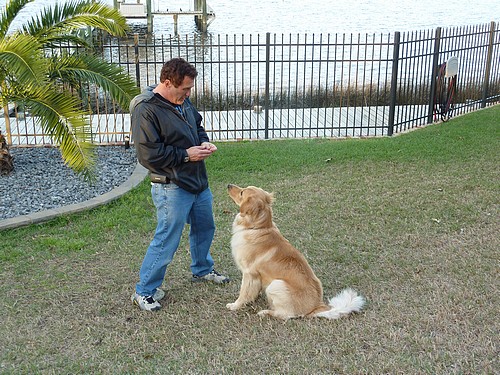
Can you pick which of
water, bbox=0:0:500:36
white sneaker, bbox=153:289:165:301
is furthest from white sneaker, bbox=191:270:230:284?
water, bbox=0:0:500:36

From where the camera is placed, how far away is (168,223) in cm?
468

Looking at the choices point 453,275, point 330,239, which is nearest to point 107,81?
point 330,239

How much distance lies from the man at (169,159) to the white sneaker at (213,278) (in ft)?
1.47

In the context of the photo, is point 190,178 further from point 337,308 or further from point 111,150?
point 111,150

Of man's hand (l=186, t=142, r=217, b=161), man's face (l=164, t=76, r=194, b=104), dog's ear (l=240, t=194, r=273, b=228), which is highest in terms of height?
man's face (l=164, t=76, r=194, b=104)

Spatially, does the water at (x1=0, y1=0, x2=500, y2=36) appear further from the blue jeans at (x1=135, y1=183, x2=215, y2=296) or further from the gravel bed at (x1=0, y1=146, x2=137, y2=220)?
the blue jeans at (x1=135, y1=183, x2=215, y2=296)

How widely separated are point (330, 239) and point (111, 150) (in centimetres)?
525

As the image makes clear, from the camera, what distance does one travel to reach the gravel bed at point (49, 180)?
7386 millimetres

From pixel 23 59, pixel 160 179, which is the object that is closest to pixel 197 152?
pixel 160 179

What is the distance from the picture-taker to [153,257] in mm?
4762

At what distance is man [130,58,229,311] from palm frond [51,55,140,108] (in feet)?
12.6

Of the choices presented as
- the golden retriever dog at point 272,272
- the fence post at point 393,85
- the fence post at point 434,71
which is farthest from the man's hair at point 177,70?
the fence post at point 434,71

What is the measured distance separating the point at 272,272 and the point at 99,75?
5305mm

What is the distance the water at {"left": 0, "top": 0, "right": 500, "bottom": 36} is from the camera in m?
37.2
